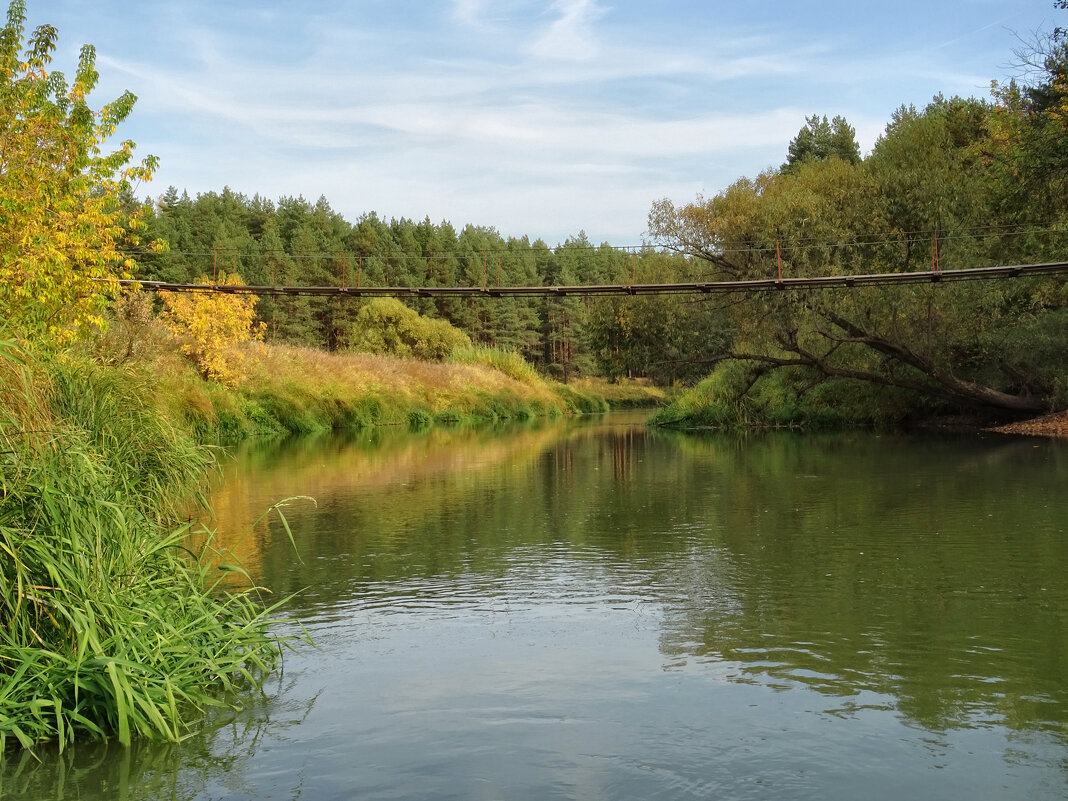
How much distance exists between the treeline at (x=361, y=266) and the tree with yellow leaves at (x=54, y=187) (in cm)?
3847

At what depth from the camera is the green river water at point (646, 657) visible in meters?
4.82

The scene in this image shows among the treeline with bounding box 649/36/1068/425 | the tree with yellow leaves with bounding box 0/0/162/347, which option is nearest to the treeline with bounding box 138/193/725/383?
the treeline with bounding box 649/36/1068/425

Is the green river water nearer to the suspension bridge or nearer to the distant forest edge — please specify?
the suspension bridge

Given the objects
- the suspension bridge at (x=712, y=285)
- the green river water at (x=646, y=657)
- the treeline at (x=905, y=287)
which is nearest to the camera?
the green river water at (x=646, y=657)

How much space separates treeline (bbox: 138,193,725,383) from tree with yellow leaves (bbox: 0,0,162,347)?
3847 cm

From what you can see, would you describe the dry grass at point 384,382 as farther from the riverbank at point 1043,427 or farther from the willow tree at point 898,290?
the riverbank at point 1043,427

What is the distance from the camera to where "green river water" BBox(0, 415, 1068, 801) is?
4824 mm

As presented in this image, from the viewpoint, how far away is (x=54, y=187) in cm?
1354

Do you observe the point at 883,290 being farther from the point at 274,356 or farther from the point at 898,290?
the point at 274,356

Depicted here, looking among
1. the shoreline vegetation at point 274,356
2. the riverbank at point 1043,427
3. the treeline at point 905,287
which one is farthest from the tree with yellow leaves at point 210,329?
the riverbank at point 1043,427

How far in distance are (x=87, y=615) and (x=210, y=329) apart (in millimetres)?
27057

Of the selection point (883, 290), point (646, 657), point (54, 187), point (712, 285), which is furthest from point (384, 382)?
point (646, 657)

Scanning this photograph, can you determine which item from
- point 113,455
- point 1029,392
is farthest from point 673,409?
point 113,455

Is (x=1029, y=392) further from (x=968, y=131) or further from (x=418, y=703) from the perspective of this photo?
(x=418, y=703)
